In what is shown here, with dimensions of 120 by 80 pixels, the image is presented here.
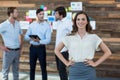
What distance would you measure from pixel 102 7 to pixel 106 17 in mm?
235

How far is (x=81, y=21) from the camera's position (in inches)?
147

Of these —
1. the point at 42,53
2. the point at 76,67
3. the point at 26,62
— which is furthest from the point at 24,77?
the point at 76,67

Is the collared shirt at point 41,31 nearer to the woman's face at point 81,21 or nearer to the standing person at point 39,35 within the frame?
the standing person at point 39,35

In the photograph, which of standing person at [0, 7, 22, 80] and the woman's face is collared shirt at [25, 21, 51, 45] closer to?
standing person at [0, 7, 22, 80]

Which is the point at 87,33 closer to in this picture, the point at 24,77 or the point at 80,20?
the point at 80,20

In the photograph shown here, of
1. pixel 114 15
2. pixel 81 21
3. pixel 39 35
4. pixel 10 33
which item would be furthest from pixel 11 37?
pixel 114 15

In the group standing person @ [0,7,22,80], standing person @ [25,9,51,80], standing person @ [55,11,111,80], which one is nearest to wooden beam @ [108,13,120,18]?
standing person @ [25,9,51,80]

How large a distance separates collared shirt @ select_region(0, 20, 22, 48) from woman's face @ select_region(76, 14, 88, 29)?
222cm

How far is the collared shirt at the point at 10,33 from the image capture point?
18.6 feet

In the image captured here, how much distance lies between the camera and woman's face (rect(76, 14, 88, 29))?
12.2ft

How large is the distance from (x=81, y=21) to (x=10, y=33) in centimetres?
229

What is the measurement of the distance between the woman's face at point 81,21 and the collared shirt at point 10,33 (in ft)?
7.27

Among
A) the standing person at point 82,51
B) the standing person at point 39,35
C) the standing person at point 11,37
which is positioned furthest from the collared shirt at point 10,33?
the standing person at point 82,51

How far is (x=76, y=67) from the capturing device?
3656mm
